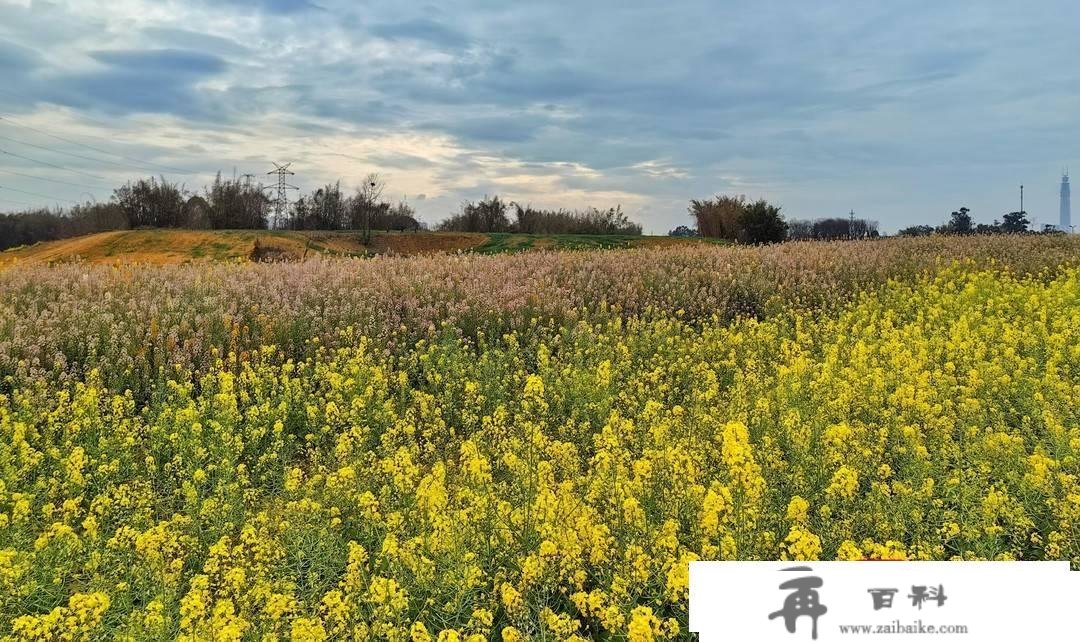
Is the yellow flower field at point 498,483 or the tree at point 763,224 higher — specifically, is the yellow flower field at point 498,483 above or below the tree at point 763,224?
below

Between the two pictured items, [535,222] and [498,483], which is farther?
[535,222]

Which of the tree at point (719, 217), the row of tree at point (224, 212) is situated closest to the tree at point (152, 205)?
the row of tree at point (224, 212)

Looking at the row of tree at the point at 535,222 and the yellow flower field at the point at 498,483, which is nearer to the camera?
the yellow flower field at the point at 498,483

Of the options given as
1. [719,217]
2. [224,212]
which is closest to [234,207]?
[224,212]

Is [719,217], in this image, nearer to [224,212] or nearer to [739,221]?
[739,221]

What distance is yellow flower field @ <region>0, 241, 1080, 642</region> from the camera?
3479 millimetres

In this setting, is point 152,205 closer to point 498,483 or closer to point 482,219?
point 482,219

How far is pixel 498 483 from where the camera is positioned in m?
4.92

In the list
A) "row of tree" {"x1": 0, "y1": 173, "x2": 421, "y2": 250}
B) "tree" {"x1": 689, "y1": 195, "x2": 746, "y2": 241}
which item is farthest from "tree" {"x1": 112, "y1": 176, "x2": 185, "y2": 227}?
"tree" {"x1": 689, "y1": 195, "x2": 746, "y2": 241}

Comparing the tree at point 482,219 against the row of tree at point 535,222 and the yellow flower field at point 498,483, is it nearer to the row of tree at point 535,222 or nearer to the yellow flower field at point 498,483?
the row of tree at point 535,222

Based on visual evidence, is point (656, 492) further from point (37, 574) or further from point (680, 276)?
point (680, 276)

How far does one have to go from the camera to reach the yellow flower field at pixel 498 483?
11.4 ft

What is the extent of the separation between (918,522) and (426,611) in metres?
2.68

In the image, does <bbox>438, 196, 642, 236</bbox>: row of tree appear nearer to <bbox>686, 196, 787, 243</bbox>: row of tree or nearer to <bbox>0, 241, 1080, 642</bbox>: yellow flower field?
<bbox>686, 196, 787, 243</bbox>: row of tree
